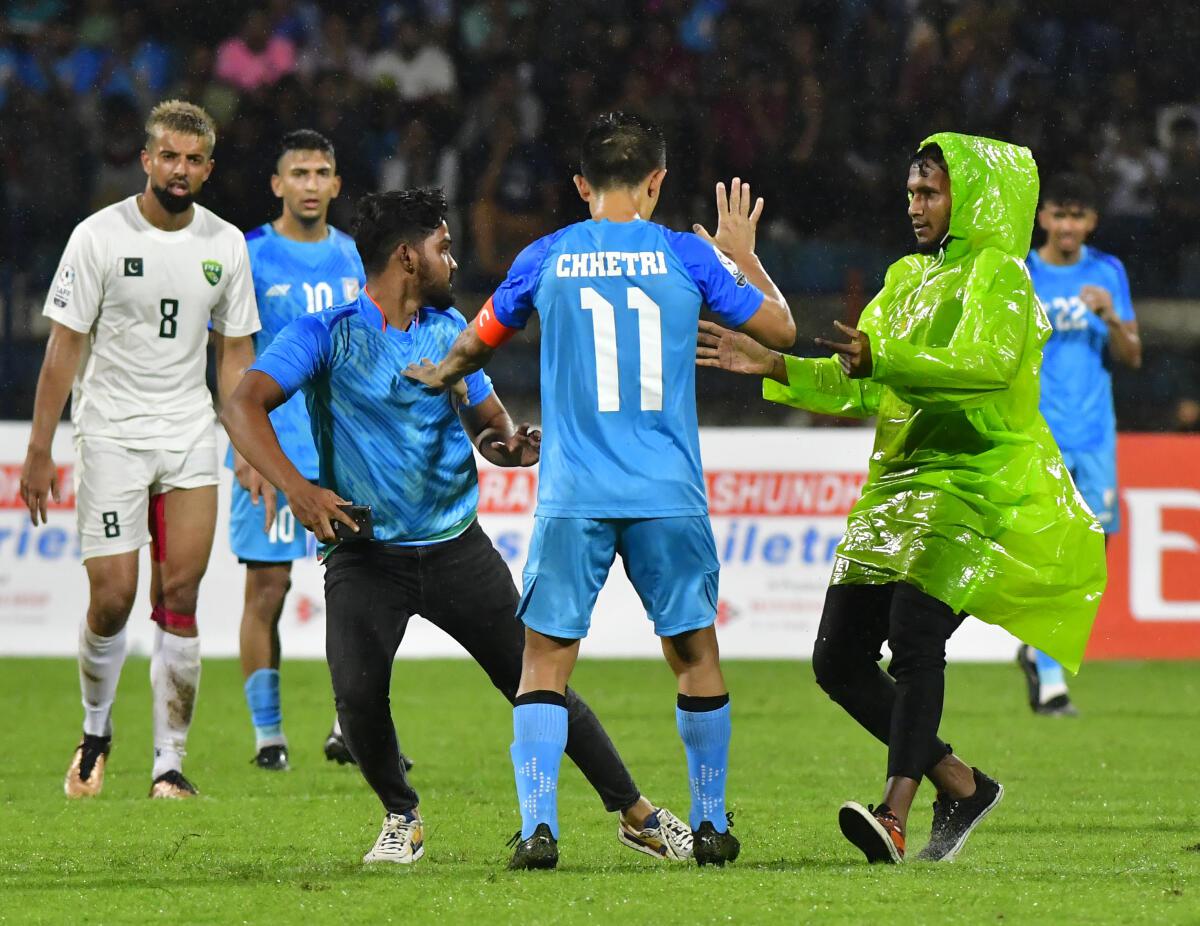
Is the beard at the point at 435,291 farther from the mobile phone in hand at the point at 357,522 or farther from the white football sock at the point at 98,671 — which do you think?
the white football sock at the point at 98,671

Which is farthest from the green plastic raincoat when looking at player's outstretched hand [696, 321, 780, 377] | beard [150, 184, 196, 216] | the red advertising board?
the red advertising board

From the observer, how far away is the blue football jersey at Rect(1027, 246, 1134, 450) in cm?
1017

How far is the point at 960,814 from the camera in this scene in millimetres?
5527

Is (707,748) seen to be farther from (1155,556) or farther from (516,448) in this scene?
(1155,556)

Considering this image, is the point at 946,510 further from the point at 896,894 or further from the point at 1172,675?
the point at 1172,675

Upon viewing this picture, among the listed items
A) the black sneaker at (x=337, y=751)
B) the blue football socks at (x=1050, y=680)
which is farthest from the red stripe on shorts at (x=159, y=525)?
the blue football socks at (x=1050, y=680)

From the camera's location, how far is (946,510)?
541cm

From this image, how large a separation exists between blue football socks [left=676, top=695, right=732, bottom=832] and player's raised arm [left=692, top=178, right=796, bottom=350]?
946 mm

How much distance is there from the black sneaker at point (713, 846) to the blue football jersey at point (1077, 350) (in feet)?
18.0

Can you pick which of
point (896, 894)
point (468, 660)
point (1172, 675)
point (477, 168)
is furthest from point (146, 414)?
point (477, 168)

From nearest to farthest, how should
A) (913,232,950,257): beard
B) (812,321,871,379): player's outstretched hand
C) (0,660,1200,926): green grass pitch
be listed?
1. (0,660,1200,926): green grass pitch
2. (812,321,871,379): player's outstretched hand
3. (913,232,950,257): beard

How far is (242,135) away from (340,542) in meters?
10.1

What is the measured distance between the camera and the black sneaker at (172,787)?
6914mm

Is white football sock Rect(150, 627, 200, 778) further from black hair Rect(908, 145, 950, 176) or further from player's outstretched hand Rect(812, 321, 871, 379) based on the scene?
black hair Rect(908, 145, 950, 176)
